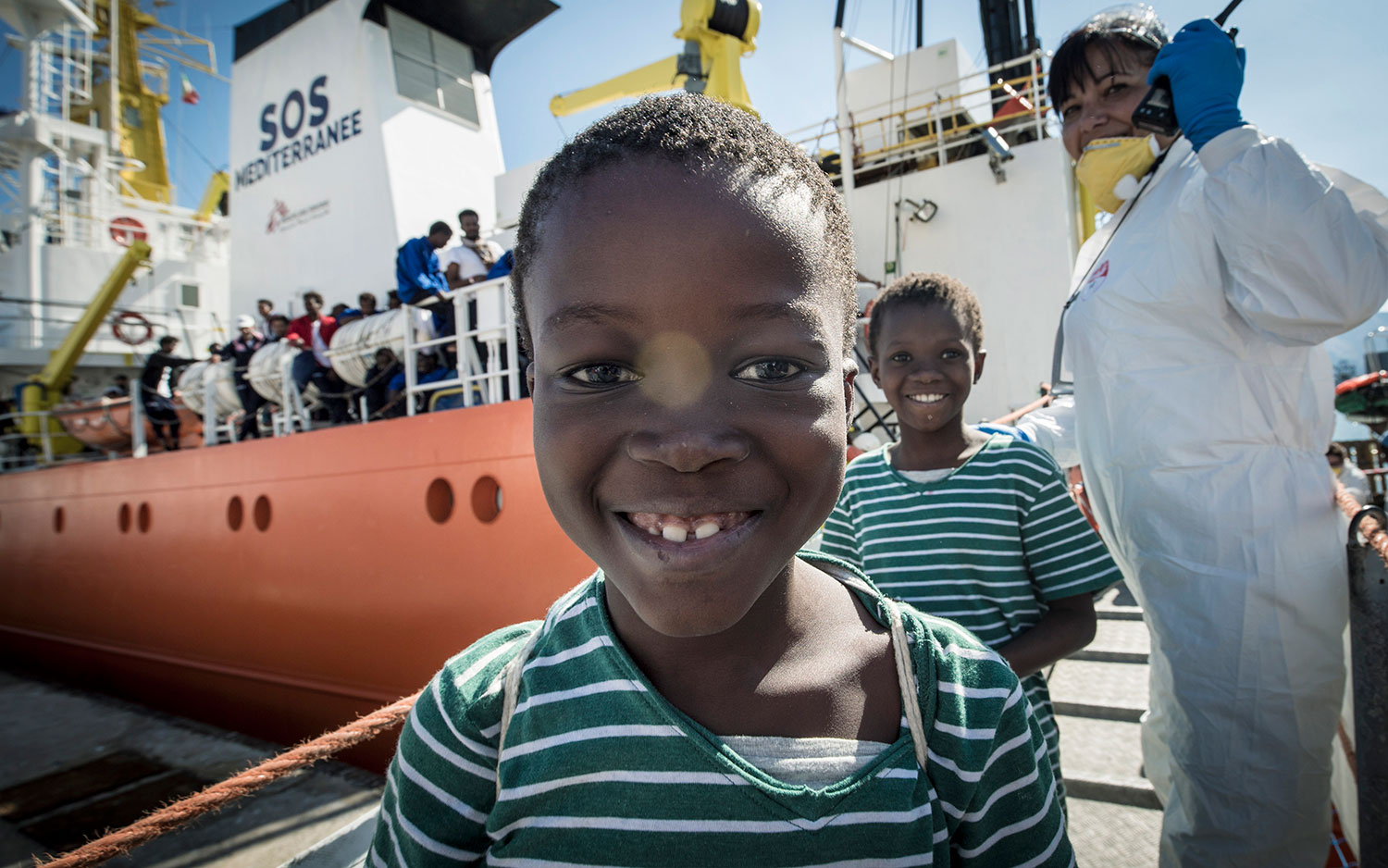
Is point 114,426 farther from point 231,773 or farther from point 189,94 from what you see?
point 189,94

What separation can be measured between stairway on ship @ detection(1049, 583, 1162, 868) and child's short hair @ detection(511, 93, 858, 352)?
2282mm

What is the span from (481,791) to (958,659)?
0.59 meters

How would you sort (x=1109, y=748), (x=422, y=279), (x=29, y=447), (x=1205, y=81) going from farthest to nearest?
(x=29, y=447), (x=422, y=279), (x=1109, y=748), (x=1205, y=81)

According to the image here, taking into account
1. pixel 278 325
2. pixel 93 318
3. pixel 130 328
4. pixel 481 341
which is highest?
pixel 130 328

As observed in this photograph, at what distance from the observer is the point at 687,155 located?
0.80 meters

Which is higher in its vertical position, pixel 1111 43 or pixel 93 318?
pixel 93 318

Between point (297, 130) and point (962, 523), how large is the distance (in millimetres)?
8990

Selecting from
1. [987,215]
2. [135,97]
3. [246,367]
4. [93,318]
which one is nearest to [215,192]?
[135,97]

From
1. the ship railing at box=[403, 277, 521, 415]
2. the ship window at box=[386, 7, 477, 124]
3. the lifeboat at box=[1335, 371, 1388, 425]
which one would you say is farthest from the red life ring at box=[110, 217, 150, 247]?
the lifeboat at box=[1335, 371, 1388, 425]

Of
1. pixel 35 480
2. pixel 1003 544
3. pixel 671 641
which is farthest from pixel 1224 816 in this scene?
pixel 35 480

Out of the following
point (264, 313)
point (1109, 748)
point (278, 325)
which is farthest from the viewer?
point (264, 313)

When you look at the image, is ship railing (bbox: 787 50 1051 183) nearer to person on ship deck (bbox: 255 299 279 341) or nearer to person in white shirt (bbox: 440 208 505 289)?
person in white shirt (bbox: 440 208 505 289)

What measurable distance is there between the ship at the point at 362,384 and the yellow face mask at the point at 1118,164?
2682mm

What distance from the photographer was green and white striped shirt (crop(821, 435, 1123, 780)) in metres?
1.51
